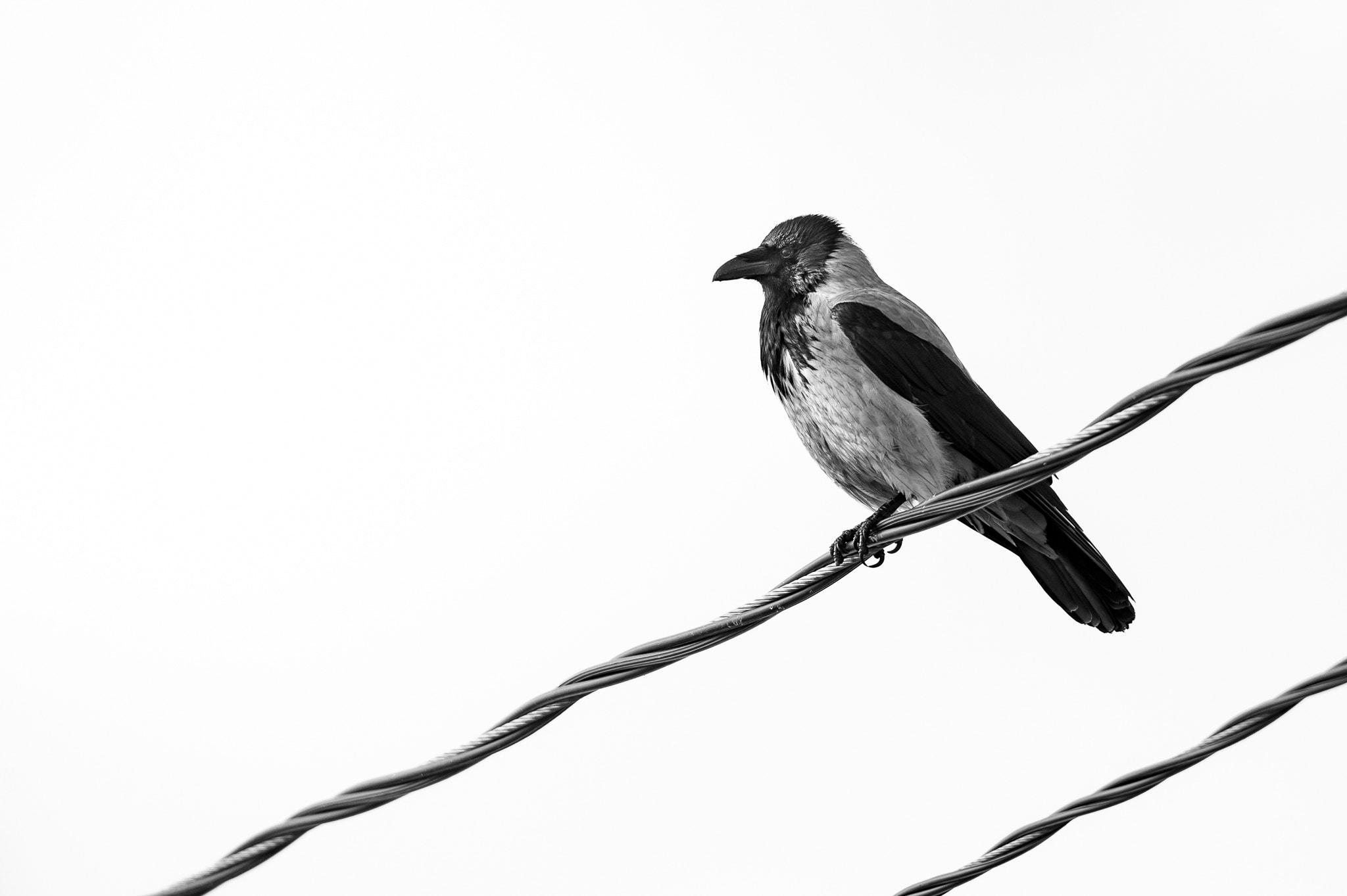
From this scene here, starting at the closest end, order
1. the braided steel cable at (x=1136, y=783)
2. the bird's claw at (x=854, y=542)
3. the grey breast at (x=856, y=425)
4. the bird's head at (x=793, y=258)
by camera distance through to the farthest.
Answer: the braided steel cable at (x=1136, y=783)
the bird's claw at (x=854, y=542)
the grey breast at (x=856, y=425)
the bird's head at (x=793, y=258)

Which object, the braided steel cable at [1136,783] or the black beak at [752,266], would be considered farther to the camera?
the black beak at [752,266]

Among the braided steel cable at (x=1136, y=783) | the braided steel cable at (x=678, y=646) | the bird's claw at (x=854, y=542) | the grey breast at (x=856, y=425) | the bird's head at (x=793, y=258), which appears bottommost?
the braided steel cable at (x=1136, y=783)

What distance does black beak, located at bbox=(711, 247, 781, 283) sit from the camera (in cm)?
545

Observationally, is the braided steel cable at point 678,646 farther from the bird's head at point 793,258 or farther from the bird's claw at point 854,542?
the bird's head at point 793,258

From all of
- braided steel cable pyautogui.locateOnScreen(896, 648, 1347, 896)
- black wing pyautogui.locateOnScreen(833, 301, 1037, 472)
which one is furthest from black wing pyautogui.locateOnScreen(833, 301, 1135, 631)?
braided steel cable pyautogui.locateOnScreen(896, 648, 1347, 896)

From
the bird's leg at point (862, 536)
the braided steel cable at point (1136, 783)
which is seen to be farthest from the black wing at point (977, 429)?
the braided steel cable at point (1136, 783)

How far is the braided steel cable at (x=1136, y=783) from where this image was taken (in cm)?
229

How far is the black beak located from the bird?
0.44 m

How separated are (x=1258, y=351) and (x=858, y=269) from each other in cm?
360

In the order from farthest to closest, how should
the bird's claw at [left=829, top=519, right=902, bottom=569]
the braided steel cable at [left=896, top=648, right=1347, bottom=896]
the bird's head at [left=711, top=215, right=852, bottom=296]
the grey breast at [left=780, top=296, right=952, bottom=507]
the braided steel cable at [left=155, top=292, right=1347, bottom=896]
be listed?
the bird's head at [left=711, top=215, right=852, bottom=296], the grey breast at [left=780, top=296, right=952, bottom=507], the bird's claw at [left=829, top=519, right=902, bottom=569], the braided steel cable at [left=896, top=648, right=1347, bottom=896], the braided steel cable at [left=155, top=292, right=1347, bottom=896]

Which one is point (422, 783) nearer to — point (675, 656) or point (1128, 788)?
point (675, 656)

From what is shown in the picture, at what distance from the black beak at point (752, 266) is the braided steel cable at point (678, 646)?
298 cm

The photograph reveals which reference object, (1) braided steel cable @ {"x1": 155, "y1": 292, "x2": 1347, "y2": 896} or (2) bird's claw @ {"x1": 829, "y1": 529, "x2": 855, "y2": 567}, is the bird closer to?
(2) bird's claw @ {"x1": 829, "y1": 529, "x2": 855, "y2": 567}

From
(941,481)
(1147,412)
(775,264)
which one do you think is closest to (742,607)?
(1147,412)
